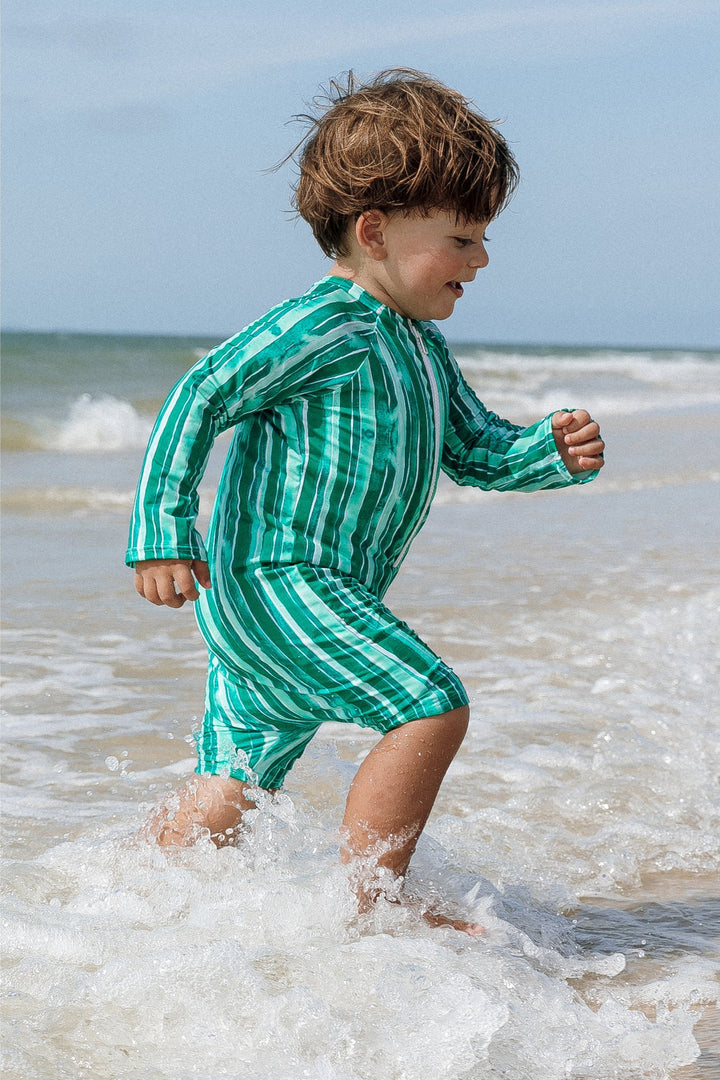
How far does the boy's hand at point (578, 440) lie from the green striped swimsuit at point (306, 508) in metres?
0.28

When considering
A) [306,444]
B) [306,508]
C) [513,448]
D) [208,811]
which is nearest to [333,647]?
[306,508]

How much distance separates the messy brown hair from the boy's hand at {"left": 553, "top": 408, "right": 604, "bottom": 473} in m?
0.42

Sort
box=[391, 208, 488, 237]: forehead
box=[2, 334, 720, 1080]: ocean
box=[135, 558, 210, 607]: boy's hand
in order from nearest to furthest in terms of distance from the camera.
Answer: box=[2, 334, 720, 1080]: ocean, box=[135, 558, 210, 607]: boy's hand, box=[391, 208, 488, 237]: forehead

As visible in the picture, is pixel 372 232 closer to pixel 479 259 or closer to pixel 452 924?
pixel 479 259

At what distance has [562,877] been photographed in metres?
2.72

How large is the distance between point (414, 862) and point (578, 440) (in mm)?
934

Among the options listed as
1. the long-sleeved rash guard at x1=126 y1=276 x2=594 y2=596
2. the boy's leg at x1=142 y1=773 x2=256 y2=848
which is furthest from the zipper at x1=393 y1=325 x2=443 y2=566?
the boy's leg at x1=142 y1=773 x2=256 y2=848

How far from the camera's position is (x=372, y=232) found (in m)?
2.22

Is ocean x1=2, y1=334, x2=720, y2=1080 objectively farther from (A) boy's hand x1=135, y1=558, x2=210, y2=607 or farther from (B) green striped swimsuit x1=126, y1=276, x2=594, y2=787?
(A) boy's hand x1=135, y1=558, x2=210, y2=607

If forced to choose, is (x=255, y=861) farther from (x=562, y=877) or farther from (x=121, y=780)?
(x=121, y=780)

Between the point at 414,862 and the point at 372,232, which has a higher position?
the point at 372,232

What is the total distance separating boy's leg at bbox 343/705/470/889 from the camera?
2.07 meters

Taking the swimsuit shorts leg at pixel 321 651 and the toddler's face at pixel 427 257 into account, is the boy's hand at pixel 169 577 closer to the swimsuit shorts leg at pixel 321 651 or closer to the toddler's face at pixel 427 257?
the swimsuit shorts leg at pixel 321 651

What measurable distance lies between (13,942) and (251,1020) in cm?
50
